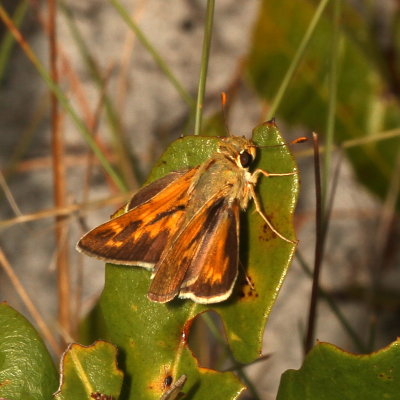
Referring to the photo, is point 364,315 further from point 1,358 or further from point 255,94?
point 1,358

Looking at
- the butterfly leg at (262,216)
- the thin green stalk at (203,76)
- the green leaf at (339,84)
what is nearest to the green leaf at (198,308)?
the butterfly leg at (262,216)

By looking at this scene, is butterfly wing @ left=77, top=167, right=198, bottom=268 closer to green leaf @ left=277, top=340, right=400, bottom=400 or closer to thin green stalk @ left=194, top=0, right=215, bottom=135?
thin green stalk @ left=194, top=0, right=215, bottom=135

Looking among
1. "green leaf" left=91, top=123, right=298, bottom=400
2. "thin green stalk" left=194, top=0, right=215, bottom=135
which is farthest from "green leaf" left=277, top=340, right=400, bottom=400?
"thin green stalk" left=194, top=0, right=215, bottom=135

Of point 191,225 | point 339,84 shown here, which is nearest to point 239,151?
point 191,225

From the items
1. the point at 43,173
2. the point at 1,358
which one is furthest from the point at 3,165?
the point at 1,358

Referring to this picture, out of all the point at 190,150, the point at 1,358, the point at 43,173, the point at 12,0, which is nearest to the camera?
the point at 1,358

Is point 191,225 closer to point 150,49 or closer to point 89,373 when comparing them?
point 89,373

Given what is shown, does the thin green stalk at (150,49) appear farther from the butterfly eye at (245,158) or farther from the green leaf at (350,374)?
the green leaf at (350,374)
